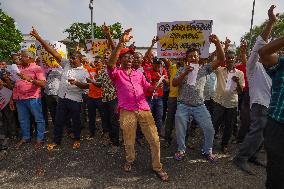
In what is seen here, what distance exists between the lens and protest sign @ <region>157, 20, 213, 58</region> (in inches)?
267

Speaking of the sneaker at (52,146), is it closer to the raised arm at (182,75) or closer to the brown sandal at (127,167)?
the brown sandal at (127,167)

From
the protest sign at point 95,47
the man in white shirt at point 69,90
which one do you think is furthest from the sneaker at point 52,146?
the protest sign at point 95,47

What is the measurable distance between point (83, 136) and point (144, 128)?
293cm

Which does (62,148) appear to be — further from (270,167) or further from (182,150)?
(270,167)

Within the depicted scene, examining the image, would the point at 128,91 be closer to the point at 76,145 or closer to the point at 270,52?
the point at 76,145

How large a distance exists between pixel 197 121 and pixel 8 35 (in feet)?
154

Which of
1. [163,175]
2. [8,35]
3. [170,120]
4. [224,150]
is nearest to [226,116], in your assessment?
[224,150]

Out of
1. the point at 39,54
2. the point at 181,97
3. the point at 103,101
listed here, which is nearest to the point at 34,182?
the point at 103,101

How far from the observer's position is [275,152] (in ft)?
10.1

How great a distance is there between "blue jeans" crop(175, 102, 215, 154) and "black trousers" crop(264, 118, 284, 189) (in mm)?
2640

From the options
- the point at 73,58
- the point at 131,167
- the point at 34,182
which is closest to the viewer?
the point at 34,182

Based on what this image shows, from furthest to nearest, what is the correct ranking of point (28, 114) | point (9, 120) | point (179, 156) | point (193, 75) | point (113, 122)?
point (9, 120) → point (28, 114) → point (113, 122) → point (179, 156) → point (193, 75)

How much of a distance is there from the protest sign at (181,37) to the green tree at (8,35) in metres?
42.2

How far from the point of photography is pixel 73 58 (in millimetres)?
6770
